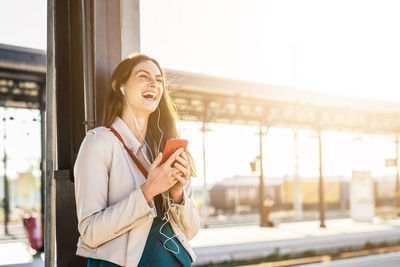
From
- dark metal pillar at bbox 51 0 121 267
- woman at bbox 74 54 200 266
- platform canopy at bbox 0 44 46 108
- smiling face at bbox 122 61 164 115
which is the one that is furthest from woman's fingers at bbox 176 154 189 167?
platform canopy at bbox 0 44 46 108

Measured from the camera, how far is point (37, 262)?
29.8 ft

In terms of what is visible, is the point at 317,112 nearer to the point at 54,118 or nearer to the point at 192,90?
the point at 192,90

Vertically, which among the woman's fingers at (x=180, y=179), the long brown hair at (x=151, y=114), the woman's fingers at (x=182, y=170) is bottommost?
the woman's fingers at (x=180, y=179)

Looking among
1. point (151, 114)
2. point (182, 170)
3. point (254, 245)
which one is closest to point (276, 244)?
point (254, 245)

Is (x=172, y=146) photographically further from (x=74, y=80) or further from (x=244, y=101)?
(x=244, y=101)

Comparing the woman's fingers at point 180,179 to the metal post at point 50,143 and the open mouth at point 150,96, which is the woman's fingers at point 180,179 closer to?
the open mouth at point 150,96

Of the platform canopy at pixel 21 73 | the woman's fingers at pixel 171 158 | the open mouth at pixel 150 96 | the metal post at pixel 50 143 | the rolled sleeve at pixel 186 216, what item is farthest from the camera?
the platform canopy at pixel 21 73

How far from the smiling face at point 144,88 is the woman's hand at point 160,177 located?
303 millimetres

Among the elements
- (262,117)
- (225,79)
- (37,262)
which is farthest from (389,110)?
(37,262)

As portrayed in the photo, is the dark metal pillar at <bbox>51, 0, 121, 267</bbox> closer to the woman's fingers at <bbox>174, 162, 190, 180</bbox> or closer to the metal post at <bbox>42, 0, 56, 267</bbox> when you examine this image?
the metal post at <bbox>42, 0, 56, 267</bbox>

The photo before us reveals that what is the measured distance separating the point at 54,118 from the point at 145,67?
621 millimetres

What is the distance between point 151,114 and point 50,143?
1.81 ft

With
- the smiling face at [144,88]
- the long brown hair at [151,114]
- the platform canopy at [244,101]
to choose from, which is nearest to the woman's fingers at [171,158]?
the long brown hair at [151,114]

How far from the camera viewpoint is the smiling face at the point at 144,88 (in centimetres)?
183
